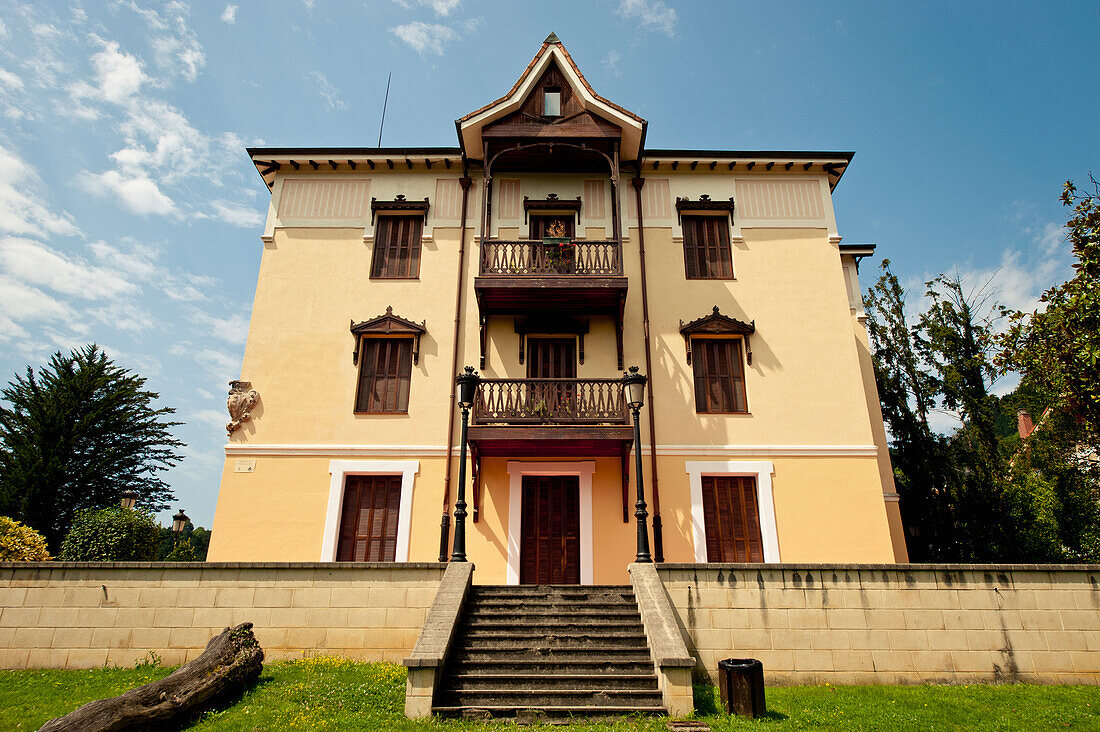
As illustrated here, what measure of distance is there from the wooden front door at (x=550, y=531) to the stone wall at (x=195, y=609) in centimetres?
332

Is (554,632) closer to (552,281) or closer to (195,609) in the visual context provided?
(195,609)

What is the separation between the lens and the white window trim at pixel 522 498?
42.0 feet

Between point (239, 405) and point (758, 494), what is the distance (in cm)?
1195

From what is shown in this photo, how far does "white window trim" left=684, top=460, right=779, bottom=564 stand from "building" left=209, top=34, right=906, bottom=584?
0.17 feet

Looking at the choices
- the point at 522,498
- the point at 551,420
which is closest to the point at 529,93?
the point at 551,420

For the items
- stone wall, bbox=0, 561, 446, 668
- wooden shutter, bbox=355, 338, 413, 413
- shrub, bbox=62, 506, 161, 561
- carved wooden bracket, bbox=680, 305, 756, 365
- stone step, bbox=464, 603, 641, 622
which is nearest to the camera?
stone wall, bbox=0, 561, 446, 668

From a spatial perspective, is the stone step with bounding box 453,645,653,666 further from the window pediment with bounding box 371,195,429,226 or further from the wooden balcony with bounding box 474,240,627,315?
the window pediment with bounding box 371,195,429,226

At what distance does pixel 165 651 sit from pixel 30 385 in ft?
67.6

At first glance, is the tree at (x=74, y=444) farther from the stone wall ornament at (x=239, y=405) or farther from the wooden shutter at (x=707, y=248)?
the wooden shutter at (x=707, y=248)

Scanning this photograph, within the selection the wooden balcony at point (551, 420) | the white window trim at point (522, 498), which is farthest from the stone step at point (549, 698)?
the wooden balcony at point (551, 420)

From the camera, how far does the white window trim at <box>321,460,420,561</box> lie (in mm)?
12883

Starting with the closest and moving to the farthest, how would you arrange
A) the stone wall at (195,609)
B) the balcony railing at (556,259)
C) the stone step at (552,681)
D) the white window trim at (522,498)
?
the stone step at (552,681)
the stone wall at (195,609)
the white window trim at (522,498)
the balcony railing at (556,259)

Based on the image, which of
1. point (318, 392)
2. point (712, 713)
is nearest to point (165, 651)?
point (318, 392)

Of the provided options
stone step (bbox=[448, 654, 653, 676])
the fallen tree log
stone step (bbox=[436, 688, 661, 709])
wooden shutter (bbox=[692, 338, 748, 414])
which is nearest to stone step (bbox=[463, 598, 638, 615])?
stone step (bbox=[448, 654, 653, 676])
